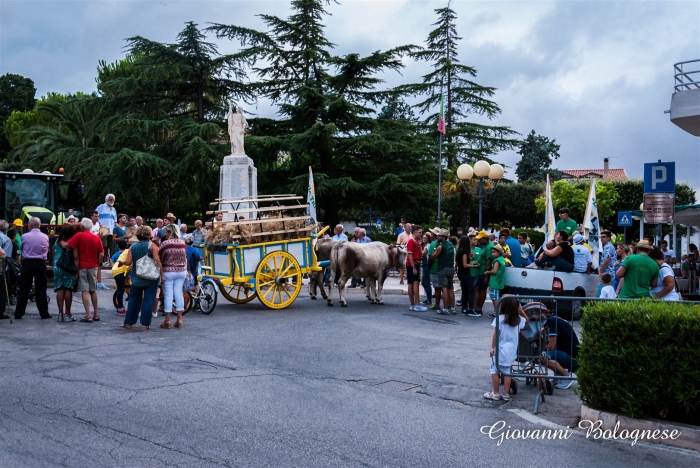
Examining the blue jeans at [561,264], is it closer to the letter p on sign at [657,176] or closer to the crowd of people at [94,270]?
the letter p on sign at [657,176]

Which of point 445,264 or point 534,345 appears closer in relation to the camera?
point 534,345

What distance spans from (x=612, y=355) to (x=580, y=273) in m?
8.12

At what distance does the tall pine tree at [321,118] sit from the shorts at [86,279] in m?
21.1

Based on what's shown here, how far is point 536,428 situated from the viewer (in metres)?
6.76

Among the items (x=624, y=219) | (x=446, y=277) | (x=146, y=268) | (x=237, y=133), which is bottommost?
(x=446, y=277)

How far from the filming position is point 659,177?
10484mm

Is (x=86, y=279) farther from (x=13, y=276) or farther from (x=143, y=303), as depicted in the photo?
(x=13, y=276)

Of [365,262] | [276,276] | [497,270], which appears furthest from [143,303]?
[497,270]

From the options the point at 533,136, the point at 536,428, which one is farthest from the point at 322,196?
the point at 533,136

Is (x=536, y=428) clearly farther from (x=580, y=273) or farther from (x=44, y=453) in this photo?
(x=580, y=273)

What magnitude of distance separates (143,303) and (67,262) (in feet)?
5.58

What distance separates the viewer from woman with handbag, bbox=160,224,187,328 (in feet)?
39.2

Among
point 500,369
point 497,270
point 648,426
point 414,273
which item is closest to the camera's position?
point 648,426

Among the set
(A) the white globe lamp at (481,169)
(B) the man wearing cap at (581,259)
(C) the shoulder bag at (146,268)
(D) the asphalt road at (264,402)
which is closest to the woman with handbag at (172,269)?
(C) the shoulder bag at (146,268)
